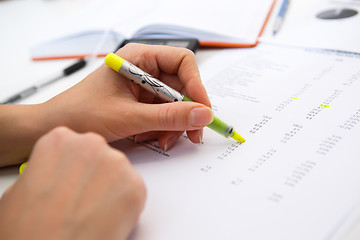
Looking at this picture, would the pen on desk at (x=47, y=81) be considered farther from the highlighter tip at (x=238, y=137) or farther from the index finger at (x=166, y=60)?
the highlighter tip at (x=238, y=137)

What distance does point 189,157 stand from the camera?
1.65 ft

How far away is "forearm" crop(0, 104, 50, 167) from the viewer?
54cm

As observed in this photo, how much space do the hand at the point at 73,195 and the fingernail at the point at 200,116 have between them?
13 centimetres

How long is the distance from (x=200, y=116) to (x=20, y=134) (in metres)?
0.30

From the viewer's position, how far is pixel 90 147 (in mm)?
392

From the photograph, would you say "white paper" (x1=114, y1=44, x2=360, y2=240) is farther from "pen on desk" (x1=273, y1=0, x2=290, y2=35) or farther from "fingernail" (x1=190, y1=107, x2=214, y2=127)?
"pen on desk" (x1=273, y1=0, x2=290, y2=35)

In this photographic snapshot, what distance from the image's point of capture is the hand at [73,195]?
352 mm

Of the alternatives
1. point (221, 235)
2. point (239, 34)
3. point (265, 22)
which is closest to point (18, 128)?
point (221, 235)

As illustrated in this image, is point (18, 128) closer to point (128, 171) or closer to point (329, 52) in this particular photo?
point (128, 171)

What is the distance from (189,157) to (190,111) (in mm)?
73

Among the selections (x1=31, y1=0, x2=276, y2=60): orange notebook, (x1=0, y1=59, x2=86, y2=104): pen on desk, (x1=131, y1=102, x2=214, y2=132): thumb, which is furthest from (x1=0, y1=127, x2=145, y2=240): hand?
(x1=31, y1=0, x2=276, y2=60): orange notebook

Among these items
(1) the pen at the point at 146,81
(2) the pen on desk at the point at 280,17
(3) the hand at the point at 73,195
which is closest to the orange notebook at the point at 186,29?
(2) the pen on desk at the point at 280,17

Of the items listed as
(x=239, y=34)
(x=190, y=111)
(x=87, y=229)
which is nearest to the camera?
(x=87, y=229)

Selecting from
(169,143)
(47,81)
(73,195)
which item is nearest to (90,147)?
Result: (73,195)
